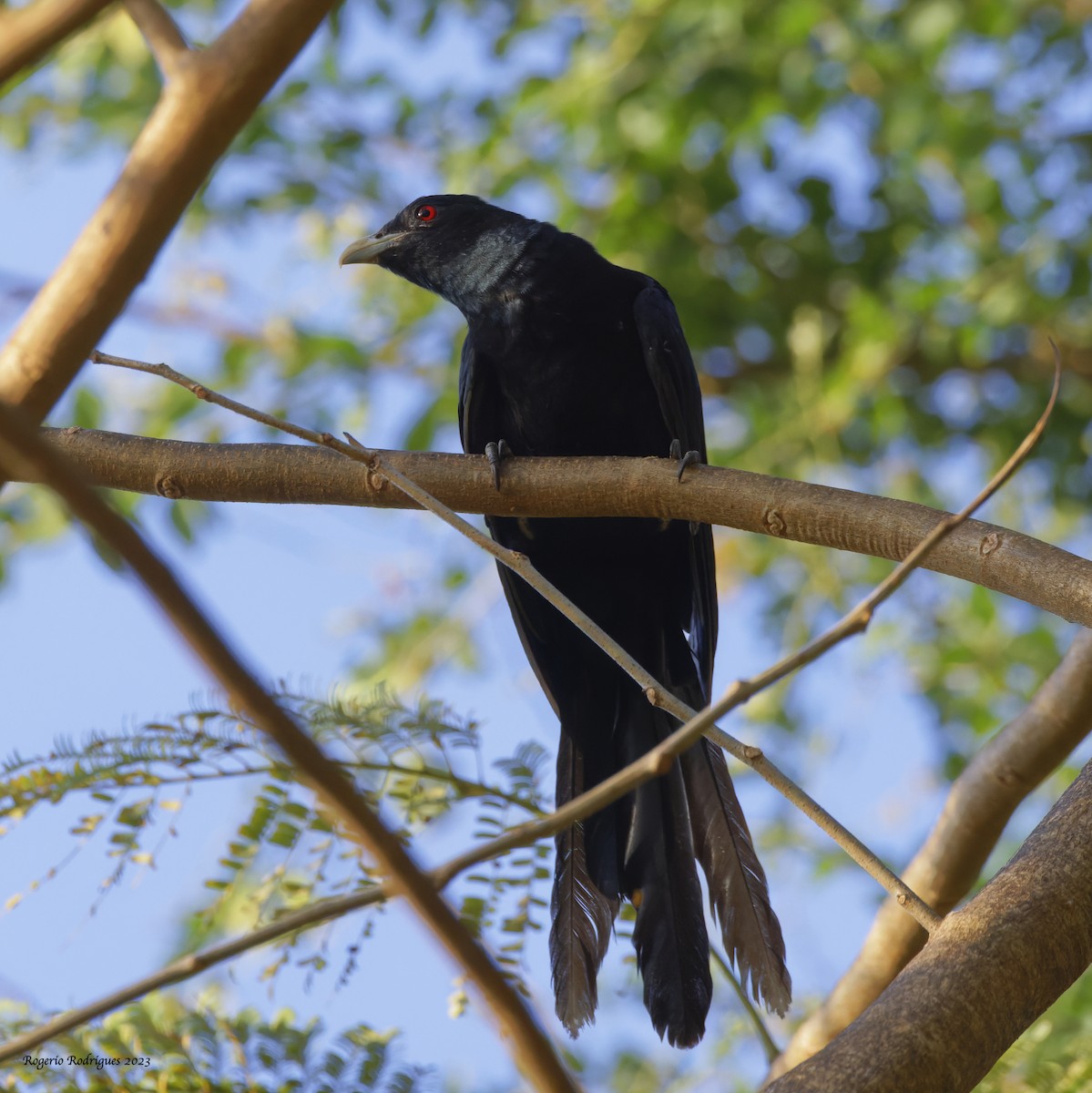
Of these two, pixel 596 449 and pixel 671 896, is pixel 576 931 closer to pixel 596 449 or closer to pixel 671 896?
pixel 671 896

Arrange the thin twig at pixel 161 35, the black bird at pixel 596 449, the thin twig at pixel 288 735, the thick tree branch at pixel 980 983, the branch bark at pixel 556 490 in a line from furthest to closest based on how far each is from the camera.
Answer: the black bird at pixel 596 449
the branch bark at pixel 556 490
the thin twig at pixel 161 35
the thick tree branch at pixel 980 983
the thin twig at pixel 288 735

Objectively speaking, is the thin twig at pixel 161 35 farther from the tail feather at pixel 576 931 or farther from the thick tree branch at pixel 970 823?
the thick tree branch at pixel 970 823

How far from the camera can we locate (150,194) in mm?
1391

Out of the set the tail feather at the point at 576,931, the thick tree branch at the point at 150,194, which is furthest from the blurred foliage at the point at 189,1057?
the thick tree branch at the point at 150,194

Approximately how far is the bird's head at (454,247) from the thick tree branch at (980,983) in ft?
8.11

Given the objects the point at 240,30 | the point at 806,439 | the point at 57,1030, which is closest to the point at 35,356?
the point at 240,30

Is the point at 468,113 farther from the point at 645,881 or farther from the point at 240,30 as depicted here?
the point at 240,30

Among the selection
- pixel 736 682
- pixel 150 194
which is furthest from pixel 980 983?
pixel 150 194

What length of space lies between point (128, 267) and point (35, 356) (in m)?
0.13

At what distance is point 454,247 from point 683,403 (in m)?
1.12

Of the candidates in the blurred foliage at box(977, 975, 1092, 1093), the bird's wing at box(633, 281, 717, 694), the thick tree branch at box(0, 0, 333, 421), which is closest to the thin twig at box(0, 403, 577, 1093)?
the thick tree branch at box(0, 0, 333, 421)

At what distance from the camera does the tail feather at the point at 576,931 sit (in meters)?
2.48

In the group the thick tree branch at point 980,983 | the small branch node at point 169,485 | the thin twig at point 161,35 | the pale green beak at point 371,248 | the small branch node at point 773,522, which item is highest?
the pale green beak at point 371,248

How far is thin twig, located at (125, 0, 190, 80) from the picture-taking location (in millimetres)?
1633
